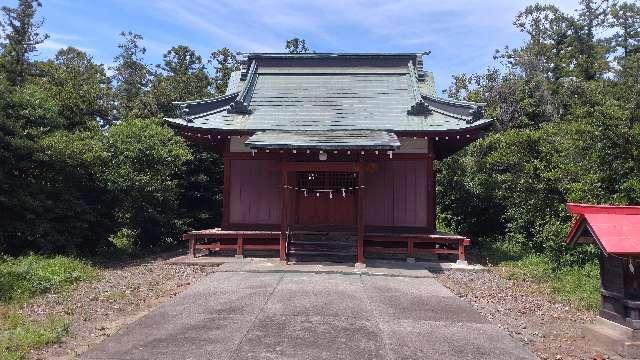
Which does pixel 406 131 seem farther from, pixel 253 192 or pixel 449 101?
pixel 253 192

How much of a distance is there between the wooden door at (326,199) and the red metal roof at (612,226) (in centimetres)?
772

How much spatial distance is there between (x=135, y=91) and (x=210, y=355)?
3830cm

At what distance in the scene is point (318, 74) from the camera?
1694 cm

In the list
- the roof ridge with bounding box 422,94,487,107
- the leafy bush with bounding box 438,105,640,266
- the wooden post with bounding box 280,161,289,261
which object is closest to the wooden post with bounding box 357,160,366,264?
the wooden post with bounding box 280,161,289,261

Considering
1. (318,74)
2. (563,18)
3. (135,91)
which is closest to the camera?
(318,74)

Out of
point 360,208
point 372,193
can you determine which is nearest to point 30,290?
point 360,208

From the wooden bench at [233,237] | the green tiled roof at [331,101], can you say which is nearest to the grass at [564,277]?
the green tiled roof at [331,101]

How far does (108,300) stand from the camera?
29.5ft

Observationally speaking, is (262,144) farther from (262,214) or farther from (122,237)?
(122,237)

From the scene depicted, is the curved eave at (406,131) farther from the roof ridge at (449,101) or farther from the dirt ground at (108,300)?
the dirt ground at (108,300)

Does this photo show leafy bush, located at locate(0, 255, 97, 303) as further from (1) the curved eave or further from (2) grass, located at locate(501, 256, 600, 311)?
(2) grass, located at locate(501, 256, 600, 311)

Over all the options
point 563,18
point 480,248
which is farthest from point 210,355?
point 563,18

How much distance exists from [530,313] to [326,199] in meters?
7.13

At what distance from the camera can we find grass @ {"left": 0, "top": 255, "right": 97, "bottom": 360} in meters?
6.35
